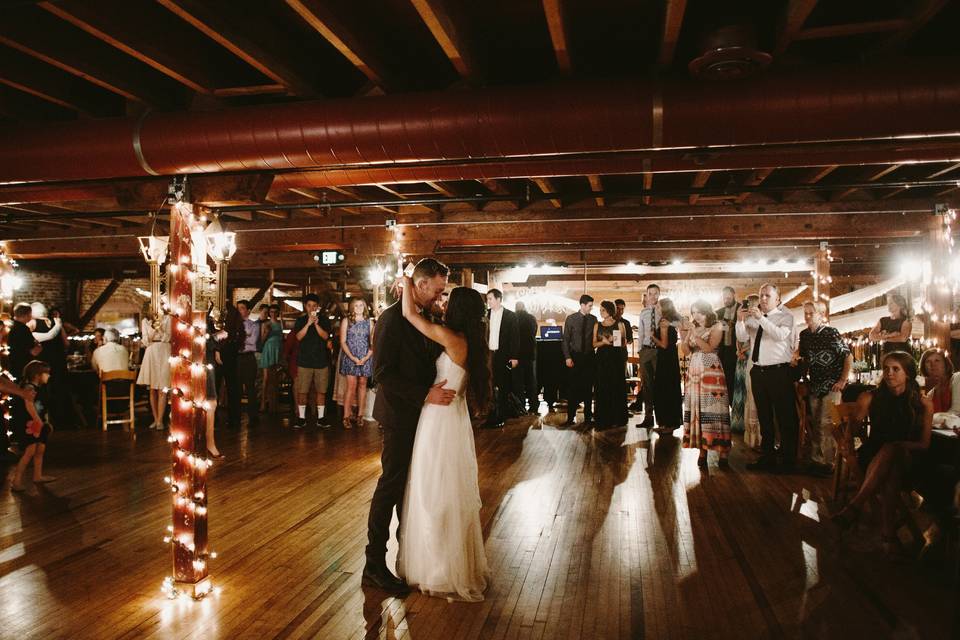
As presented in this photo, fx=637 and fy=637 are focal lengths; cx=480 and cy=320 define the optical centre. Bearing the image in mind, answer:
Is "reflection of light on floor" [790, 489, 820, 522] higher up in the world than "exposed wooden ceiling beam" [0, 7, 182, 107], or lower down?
lower down

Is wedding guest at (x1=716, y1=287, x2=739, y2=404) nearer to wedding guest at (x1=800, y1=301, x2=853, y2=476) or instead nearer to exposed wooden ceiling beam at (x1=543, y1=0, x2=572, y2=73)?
wedding guest at (x1=800, y1=301, x2=853, y2=476)

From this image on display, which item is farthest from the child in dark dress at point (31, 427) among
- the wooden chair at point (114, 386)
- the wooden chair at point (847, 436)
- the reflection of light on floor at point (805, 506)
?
the wooden chair at point (847, 436)

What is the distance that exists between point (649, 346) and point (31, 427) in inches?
249

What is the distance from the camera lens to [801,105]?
10.1 ft

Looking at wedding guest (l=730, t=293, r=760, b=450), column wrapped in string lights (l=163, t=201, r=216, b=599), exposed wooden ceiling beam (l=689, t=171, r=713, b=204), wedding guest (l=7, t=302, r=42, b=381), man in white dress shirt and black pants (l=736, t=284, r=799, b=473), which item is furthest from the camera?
wedding guest (l=7, t=302, r=42, b=381)

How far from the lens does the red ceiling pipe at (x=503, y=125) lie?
304cm

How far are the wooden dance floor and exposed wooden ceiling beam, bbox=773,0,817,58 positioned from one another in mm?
2651

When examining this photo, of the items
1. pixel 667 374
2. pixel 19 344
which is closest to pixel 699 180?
pixel 667 374

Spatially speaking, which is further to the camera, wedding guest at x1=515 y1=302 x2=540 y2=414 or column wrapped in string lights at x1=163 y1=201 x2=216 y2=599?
wedding guest at x1=515 y1=302 x2=540 y2=414

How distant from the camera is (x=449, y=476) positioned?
2984mm

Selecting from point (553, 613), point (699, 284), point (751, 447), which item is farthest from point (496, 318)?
point (699, 284)

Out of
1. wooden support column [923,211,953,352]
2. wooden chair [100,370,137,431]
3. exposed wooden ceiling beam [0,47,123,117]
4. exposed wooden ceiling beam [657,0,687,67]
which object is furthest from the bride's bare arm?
wooden support column [923,211,953,352]

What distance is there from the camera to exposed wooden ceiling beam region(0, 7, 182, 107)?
297 cm

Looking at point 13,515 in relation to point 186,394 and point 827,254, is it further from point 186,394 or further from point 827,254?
point 827,254
